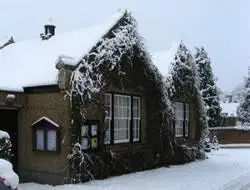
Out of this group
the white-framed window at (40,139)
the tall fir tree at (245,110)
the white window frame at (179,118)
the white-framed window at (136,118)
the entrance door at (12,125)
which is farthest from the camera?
the tall fir tree at (245,110)

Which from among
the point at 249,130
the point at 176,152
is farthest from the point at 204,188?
the point at 249,130

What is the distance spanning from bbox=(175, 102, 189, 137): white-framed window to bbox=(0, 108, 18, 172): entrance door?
8903 millimetres

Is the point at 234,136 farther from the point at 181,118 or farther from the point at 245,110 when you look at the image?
the point at 181,118

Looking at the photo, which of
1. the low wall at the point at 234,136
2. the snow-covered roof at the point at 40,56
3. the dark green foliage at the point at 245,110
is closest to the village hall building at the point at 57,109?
the snow-covered roof at the point at 40,56

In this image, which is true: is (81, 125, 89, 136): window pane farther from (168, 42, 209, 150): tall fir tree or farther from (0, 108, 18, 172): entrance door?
(168, 42, 209, 150): tall fir tree

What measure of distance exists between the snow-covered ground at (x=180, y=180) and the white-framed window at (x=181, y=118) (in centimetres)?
299

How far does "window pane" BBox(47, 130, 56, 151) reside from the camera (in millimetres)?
14375

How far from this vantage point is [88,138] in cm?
1495

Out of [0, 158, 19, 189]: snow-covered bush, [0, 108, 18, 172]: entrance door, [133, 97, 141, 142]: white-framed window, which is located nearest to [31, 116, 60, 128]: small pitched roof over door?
[0, 108, 18, 172]: entrance door

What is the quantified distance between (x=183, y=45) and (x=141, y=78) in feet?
18.0

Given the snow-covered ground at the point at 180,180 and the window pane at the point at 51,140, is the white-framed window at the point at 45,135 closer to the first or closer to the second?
the window pane at the point at 51,140

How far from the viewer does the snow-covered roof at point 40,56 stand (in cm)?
1500

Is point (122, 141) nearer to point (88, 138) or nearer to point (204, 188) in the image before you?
point (88, 138)

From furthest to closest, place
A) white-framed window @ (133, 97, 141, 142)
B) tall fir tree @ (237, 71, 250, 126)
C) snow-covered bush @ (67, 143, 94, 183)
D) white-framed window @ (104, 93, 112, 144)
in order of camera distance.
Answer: tall fir tree @ (237, 71, 250, 126) → white-framed window @ (133, 97, 141, 142) → white-framed window @ (104, 93, 112, 144) → snow-covered bush @ (67, 143, 94, 183)
